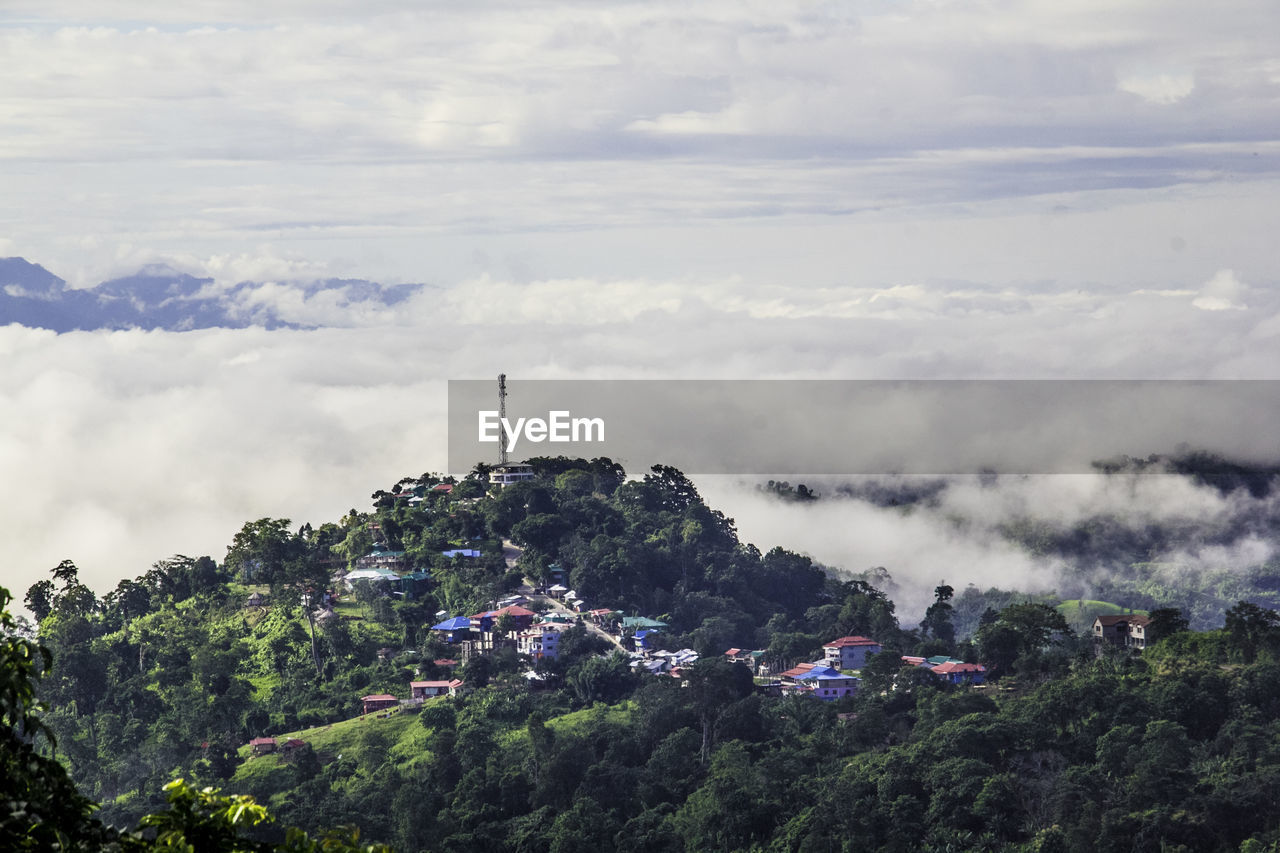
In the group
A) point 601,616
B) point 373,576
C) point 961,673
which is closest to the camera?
point 961,673

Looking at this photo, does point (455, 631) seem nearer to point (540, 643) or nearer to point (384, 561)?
point (540, 643)

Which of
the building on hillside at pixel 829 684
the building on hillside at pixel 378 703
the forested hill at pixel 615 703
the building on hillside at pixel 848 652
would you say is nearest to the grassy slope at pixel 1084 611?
the forested hill at pixel 615 703

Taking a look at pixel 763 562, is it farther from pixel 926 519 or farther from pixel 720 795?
pixel 926 519

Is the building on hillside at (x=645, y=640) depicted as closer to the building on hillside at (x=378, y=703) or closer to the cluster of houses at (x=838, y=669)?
the cluster of houses at (x=838, y=669)

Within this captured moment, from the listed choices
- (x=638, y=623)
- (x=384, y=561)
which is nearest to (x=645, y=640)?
(x=638, y=623)

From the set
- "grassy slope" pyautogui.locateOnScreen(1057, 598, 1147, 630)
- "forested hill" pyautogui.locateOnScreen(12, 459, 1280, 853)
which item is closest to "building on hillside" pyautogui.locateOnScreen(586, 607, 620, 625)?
"forested hill" pyautogui.locateOnScreen(12, 459, 1280, 853)

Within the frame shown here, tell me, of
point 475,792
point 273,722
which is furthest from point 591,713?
point 273,722

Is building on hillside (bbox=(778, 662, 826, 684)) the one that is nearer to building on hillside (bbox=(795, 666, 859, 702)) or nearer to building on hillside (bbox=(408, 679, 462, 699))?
building on hillside (bbox=(795, 666, 859, 702))
